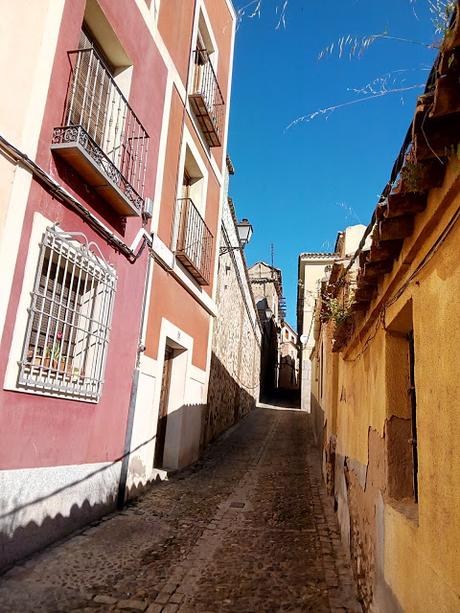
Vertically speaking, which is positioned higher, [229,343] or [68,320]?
[229,343]

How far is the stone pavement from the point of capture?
3291 mm

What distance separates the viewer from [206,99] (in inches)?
329

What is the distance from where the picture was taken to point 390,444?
2875 mm

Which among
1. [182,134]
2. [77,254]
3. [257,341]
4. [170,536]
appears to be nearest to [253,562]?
[170,536]

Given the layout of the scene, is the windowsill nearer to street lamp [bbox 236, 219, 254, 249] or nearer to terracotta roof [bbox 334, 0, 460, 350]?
terracotta roof [bbox 334, 0, 460, 350]

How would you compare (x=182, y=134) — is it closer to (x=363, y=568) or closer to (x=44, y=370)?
(x=44, y=370)

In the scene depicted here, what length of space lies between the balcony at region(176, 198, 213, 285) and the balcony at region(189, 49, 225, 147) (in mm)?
1756

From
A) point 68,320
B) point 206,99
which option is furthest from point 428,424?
point 206,99

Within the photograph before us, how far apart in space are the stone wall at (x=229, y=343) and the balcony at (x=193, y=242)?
7.75ft

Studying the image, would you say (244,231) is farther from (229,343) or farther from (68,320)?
(68,320)

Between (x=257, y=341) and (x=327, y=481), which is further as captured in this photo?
(x=257, y=341)

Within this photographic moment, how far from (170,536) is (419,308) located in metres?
3.71

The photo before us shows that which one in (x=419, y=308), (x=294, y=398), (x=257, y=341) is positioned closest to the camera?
(x=419, y=308)

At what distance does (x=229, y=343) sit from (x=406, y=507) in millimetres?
10762
